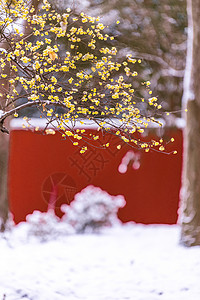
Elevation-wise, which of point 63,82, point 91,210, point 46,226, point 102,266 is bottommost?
point 102,266

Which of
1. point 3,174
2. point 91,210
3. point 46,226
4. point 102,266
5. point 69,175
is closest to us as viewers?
point 102,266

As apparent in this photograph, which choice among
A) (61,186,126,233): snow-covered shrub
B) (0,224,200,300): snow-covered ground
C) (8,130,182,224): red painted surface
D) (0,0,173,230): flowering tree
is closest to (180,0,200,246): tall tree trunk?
(0,224,200,300): snow-covered ground

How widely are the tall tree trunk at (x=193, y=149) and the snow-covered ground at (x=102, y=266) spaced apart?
17.4 inches

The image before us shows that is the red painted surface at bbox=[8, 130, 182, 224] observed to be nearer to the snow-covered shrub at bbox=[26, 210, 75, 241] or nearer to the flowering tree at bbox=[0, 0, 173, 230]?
Answer: the snow-covered shrub at bbox=[26, 210, 75, 241]

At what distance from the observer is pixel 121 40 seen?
12789 mm

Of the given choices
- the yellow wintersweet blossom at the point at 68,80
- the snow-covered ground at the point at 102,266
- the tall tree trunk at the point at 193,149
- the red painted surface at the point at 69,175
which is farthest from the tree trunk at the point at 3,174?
the tall tree trunk at the point at 193,149

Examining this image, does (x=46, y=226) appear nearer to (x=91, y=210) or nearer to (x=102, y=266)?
(x=91, y=210)

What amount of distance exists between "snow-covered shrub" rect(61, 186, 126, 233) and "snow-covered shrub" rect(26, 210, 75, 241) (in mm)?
203

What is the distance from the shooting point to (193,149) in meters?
10.0

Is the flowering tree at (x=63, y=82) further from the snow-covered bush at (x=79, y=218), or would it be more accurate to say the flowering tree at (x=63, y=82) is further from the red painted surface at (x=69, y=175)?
the snow-covered bush at (x=79, y=218)

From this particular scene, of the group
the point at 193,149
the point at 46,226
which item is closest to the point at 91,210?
the point at 46,226

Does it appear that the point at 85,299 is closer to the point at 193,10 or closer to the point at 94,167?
the point at 94,167

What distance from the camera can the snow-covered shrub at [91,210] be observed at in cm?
1178

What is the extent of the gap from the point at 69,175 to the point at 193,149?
3.62 metres
